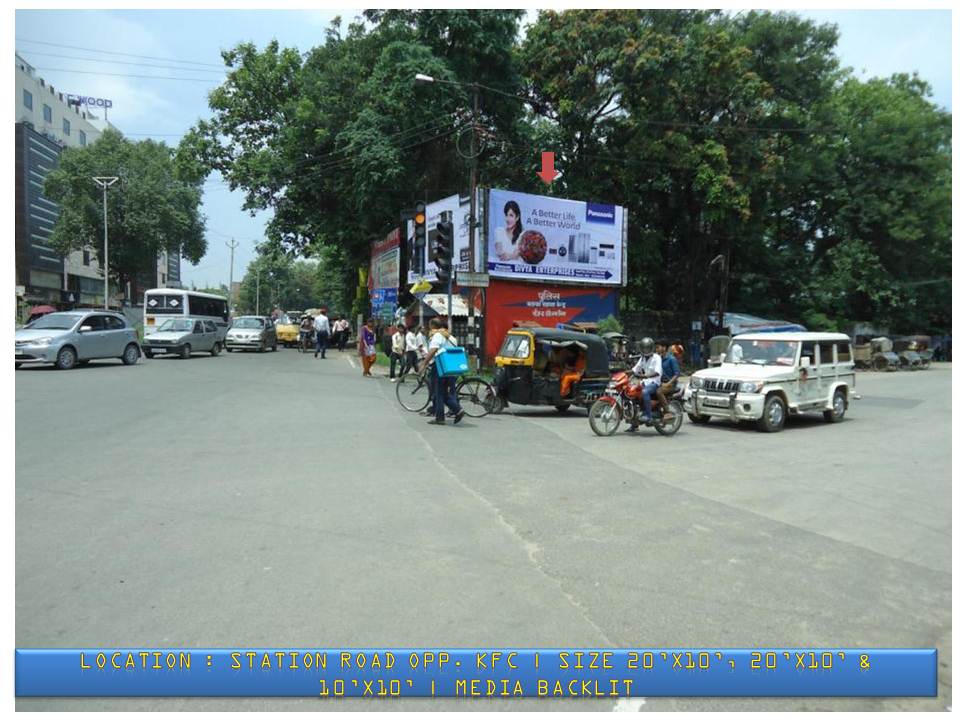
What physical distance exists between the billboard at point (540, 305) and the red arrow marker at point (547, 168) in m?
4.94

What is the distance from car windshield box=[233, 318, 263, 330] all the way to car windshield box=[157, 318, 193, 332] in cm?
710

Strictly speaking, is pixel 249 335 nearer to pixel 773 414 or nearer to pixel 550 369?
pixel 550 369

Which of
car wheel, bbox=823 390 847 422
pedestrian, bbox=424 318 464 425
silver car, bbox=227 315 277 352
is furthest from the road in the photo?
silver car, bbox=227 315 277 352

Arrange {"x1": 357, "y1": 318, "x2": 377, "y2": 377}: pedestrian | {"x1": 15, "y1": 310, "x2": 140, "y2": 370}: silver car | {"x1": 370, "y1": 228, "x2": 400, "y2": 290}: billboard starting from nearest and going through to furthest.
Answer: {"x1": 15, "y1": 310, "x2": 140, "y2": 370}: silver car
{"x1": 357, "y1": 318, "x2": 377, "y2": 377}: pedestrian
{"x1": 370, "y1": 228, "x2": 400, "y2": 290}: billboard

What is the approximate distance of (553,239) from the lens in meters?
25.3

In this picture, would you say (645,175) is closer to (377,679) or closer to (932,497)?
(932,497)

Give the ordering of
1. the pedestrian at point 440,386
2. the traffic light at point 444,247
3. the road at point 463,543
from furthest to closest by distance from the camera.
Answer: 1. the traffic light at point 444,247
2. the pedestrian at point 440,386
3. the road at point 463,543

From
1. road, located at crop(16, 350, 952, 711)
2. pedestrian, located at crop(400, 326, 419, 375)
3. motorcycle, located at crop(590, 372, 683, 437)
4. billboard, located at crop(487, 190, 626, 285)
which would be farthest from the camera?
billboard, located at crop(487, 190, 626, 285)

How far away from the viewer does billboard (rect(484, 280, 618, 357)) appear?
24625 mm

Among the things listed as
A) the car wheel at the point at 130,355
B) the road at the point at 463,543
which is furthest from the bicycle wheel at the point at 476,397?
the car wheel at the point at 130,355

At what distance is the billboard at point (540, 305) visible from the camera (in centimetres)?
2462

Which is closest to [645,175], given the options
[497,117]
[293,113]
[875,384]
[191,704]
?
[497,117]

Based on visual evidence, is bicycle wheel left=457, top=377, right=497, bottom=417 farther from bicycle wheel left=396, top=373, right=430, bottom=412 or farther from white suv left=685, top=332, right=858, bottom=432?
white suv left=685, top=332, right=858, bottom=432

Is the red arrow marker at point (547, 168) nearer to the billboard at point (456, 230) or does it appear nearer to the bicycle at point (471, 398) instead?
the billboard at point (456, 230)
